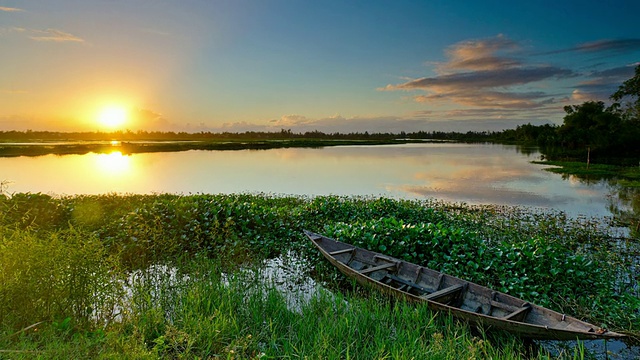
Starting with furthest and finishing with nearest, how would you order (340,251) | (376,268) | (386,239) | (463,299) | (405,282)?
(386,239) < (340,251) < (376,268) < (405,282) < (463,299)

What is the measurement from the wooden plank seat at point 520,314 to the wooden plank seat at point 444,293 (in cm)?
98

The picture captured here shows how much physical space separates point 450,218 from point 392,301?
736cm

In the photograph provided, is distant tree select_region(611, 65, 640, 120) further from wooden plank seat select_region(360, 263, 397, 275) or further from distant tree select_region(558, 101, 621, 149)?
wooden plank seat select_region(360, 263, 397, 275)

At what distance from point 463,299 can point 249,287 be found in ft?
11.7

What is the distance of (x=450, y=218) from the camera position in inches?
496

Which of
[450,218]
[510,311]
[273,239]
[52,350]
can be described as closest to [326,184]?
[450,218]

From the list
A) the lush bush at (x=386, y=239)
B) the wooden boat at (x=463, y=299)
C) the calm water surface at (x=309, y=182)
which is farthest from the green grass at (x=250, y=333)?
the calm water surface at (x=309, y=182)

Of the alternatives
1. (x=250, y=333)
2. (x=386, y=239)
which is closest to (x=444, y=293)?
(x=386, y=239)

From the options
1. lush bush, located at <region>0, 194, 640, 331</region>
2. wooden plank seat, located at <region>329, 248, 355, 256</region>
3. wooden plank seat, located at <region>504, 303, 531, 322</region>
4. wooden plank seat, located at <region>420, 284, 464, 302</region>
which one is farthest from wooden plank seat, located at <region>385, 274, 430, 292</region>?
wooden plank seat, located at <region>504, 303, 531, 322</region>

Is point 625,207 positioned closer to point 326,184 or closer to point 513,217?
point 513,217

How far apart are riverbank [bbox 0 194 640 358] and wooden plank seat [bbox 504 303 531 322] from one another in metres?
0.27

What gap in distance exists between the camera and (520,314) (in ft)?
16.5

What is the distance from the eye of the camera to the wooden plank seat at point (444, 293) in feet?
18.4

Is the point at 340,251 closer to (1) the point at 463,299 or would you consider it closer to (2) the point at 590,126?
(1) the point at 463,299
